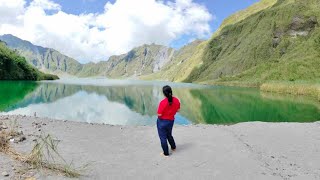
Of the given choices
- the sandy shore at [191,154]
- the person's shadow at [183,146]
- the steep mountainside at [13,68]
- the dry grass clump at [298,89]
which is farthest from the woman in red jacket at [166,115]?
the steep mountainside at [13,68]

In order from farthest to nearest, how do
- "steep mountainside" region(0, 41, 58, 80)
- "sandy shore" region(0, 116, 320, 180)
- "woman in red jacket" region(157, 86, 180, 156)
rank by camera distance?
"steep mountainside" region(0, 41, 58, 80)
"woman in red jacket" region(157, 86, 180, 156)
"sandy shore" region(0, 116, 320, 180)

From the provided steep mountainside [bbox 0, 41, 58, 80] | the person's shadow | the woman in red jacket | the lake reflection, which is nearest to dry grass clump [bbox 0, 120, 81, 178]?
the woman in red jacket

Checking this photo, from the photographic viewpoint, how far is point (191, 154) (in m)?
13.5

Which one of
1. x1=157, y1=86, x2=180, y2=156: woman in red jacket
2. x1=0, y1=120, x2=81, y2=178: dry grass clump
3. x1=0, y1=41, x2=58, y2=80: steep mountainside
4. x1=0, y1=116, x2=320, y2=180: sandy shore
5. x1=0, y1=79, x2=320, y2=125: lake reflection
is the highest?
x1=0, y1=41, x2=58, y2=80: steep mountainside

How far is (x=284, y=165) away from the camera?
1230 centimetres

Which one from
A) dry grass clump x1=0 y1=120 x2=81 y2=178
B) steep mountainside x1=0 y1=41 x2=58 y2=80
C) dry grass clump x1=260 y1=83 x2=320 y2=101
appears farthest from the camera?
steep mountainside x1=0 y1=41 x2=58 y2=80

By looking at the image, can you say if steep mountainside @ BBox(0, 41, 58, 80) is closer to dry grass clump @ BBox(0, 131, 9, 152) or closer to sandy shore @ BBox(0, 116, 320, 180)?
sandy shore @ BBox(0, 116, 320, 180)

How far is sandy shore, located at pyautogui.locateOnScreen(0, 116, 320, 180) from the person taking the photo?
11.1 meters

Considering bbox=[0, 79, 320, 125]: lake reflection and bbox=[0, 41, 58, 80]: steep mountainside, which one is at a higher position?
bbox=[0, 41, 58, 80]: steep mountainside

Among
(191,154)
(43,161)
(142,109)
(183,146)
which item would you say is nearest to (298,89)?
(142,109)

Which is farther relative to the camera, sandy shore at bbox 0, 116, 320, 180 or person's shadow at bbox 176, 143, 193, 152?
person's shadow at bbox 176, 143, 193, 152

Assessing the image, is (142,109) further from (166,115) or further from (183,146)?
(166,115)

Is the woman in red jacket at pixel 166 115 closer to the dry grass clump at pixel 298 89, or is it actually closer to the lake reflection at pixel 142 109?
the lake reflection at pixel 142 109

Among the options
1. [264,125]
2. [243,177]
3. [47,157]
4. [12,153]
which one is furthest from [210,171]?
[264,125]
